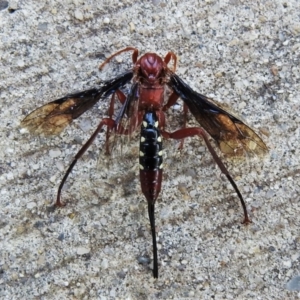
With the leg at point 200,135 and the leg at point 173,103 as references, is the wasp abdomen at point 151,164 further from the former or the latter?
the leg at point 173,103

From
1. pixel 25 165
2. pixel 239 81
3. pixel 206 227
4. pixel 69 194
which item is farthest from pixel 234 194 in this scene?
pixel 25 165

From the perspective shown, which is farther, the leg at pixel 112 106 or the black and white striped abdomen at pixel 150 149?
the leg at pixel 112 106

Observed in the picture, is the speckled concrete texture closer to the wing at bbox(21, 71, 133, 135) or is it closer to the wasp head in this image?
the wing at bbox(21, 71, 133, 135)

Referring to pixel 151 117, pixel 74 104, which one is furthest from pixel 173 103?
pixel 74 104

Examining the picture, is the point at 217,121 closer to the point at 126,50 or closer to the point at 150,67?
the point at 150,67

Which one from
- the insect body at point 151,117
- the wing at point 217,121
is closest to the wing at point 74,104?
the insect body at point 151,117

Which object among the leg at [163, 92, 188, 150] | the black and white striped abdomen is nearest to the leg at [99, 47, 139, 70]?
the leg at [163, 92, 188, 150]
